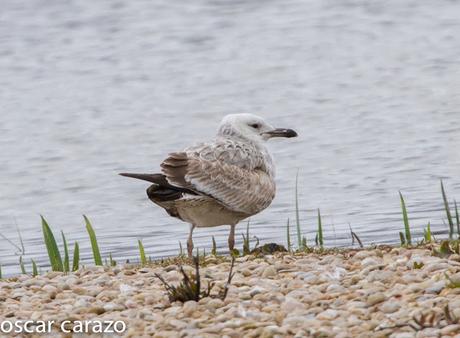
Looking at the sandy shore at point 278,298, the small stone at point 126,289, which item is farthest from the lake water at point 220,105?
the small stone at point 126,289

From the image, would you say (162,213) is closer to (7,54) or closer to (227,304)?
(227,304)

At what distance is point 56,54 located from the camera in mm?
20156

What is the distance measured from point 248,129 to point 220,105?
21.0 feet

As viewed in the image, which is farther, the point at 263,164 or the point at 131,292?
the point at 263,164

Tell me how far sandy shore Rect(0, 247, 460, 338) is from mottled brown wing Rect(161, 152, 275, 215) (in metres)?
0.82

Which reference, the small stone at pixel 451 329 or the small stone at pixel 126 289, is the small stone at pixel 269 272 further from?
the small stone at pixel 451 329

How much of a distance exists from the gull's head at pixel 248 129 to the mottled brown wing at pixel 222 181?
544mm

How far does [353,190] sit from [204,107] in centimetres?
413

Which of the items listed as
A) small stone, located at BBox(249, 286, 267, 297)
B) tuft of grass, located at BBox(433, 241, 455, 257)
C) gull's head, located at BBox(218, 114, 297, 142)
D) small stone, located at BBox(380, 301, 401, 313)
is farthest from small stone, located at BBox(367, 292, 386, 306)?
Result: gull's head, located at BBox(218, 114, 297, 142)

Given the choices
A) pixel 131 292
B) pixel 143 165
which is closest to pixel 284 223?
pixel 143 165

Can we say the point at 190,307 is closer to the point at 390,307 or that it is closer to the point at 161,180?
the point at 390,307

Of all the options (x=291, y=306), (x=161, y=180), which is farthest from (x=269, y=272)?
(x=161, y=180)

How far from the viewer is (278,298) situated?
7633 mm

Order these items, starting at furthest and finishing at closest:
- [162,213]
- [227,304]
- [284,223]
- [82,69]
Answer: [82,69] < [162,213] < [284,223] < [227,304]
